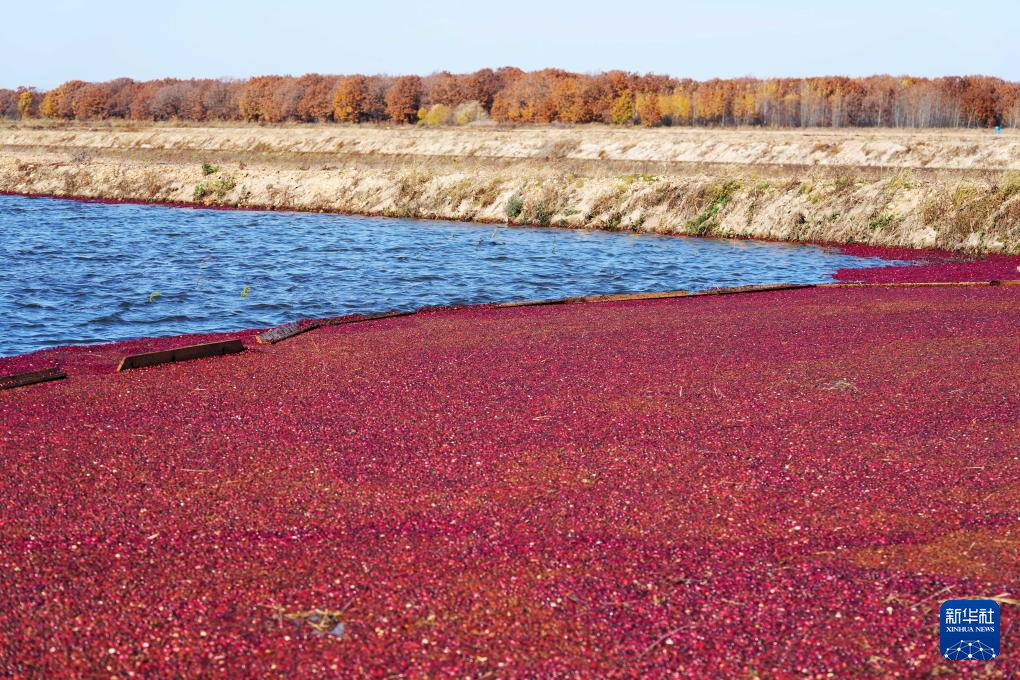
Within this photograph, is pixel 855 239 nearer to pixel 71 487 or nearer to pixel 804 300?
pixel 804 300

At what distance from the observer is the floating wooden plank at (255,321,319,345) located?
51.6ft

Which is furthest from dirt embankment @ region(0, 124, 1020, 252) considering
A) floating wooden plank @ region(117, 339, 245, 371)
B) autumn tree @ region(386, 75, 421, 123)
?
autumn tree @ region(386, 75, 421, 123)

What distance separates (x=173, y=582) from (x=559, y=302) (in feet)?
46.2

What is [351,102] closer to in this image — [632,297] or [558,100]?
[558,100]

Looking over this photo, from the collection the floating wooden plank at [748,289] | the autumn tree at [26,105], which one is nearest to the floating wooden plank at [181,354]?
the floating wooden plank at [748,289]

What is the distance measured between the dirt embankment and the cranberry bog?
18.3 metres

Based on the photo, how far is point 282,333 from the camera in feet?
53.3

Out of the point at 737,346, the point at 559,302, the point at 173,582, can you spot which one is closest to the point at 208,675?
the point at 173,582

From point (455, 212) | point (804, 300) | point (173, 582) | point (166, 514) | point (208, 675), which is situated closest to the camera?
point (208, 675)

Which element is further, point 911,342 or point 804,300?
point 804,300

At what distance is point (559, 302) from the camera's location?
67.2 ft

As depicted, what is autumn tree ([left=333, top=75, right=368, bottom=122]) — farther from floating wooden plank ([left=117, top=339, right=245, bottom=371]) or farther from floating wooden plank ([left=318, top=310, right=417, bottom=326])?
floating wooden plank ([left=117, top=339, right=245, bottom=371])

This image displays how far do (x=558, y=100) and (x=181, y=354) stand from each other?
313 ft

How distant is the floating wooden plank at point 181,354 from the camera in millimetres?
13562
